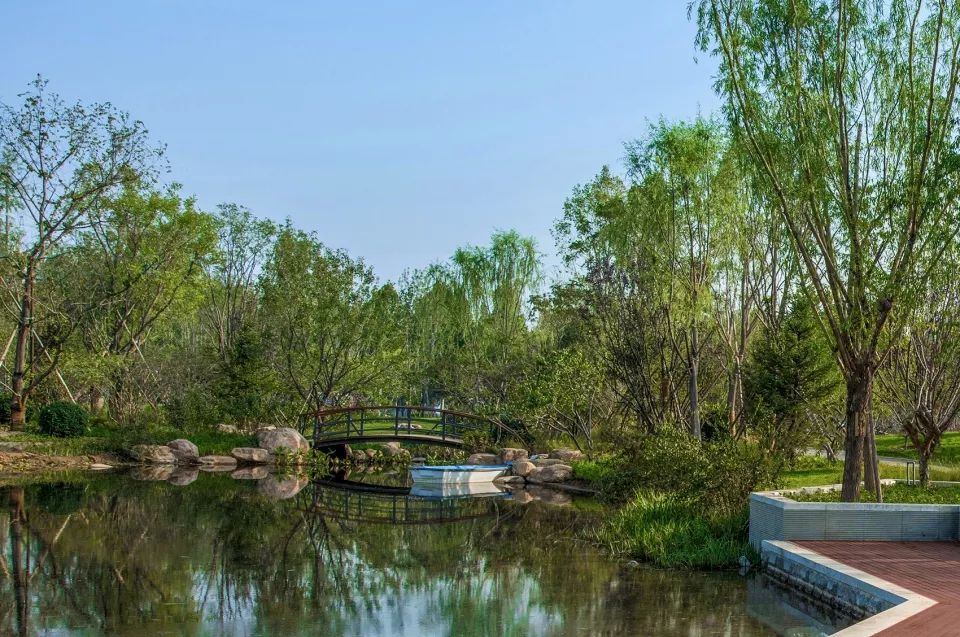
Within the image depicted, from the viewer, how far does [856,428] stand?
39.9 feet

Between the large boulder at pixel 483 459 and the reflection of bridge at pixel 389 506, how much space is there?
3.73 m

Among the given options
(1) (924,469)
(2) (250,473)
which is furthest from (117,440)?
(1) (924,469)

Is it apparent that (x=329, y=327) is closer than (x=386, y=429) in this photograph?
No

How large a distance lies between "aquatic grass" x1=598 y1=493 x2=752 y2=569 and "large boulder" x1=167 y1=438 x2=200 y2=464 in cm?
1654

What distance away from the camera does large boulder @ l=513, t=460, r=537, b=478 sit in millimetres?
24547

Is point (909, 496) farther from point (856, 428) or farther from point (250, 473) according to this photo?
point (250, 473)

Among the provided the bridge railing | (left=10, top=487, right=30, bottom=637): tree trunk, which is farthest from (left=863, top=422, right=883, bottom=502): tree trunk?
the bridge railing

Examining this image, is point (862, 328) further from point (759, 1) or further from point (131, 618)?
point (131, 618)

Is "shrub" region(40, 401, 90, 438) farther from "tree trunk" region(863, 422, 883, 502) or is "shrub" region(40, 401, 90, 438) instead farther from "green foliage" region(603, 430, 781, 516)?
"tree trunk" region(863, 422, 883, 502)

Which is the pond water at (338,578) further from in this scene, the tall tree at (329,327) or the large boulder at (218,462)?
the tall tree at (329,327)

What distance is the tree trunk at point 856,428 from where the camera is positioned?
1208 cm

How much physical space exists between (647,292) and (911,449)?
12227 mm

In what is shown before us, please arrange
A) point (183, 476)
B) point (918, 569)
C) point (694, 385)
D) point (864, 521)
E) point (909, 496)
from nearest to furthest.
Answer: point (918, 569), point (864, 521), point (909, 496), point (694, 385), point (183, 476)

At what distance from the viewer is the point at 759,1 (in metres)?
12.7
